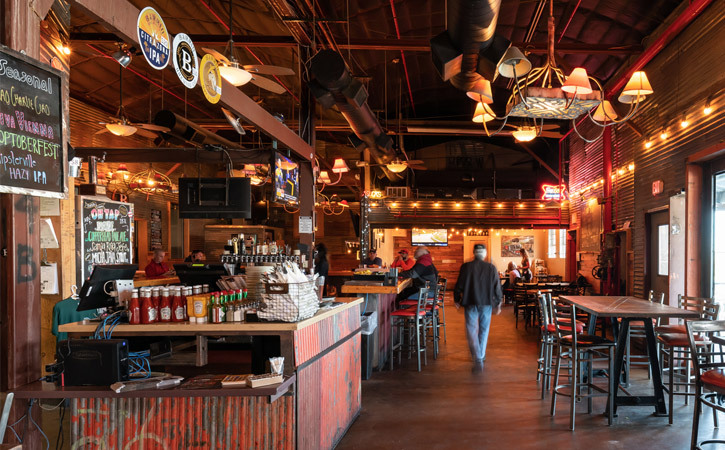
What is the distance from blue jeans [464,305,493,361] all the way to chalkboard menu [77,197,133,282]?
4.35m

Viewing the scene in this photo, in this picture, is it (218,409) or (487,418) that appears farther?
(487,418)

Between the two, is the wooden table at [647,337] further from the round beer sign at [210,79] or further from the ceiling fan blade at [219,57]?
the ceiling fan blade at [219,57]

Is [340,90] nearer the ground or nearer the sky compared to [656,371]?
nearer the sky

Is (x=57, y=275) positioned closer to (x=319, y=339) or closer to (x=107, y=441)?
(x=107, y=441)

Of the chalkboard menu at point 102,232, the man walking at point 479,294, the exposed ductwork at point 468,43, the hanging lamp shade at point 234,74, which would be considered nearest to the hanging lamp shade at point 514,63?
the exposed ductwork at point 468,43

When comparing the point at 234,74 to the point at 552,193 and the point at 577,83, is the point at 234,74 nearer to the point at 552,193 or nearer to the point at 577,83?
the point at 577,83

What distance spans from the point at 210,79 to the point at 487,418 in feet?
12.4

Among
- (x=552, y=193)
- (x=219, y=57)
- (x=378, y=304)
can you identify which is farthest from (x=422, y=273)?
(x=552, y=193)

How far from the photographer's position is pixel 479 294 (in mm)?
6918

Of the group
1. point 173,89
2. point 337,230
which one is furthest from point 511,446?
point 337,230

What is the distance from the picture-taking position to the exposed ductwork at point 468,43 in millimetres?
3904

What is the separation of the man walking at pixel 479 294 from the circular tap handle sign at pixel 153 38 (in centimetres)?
478

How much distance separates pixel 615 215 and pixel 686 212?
3386 millimetres

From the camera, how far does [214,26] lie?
28.3 feet
